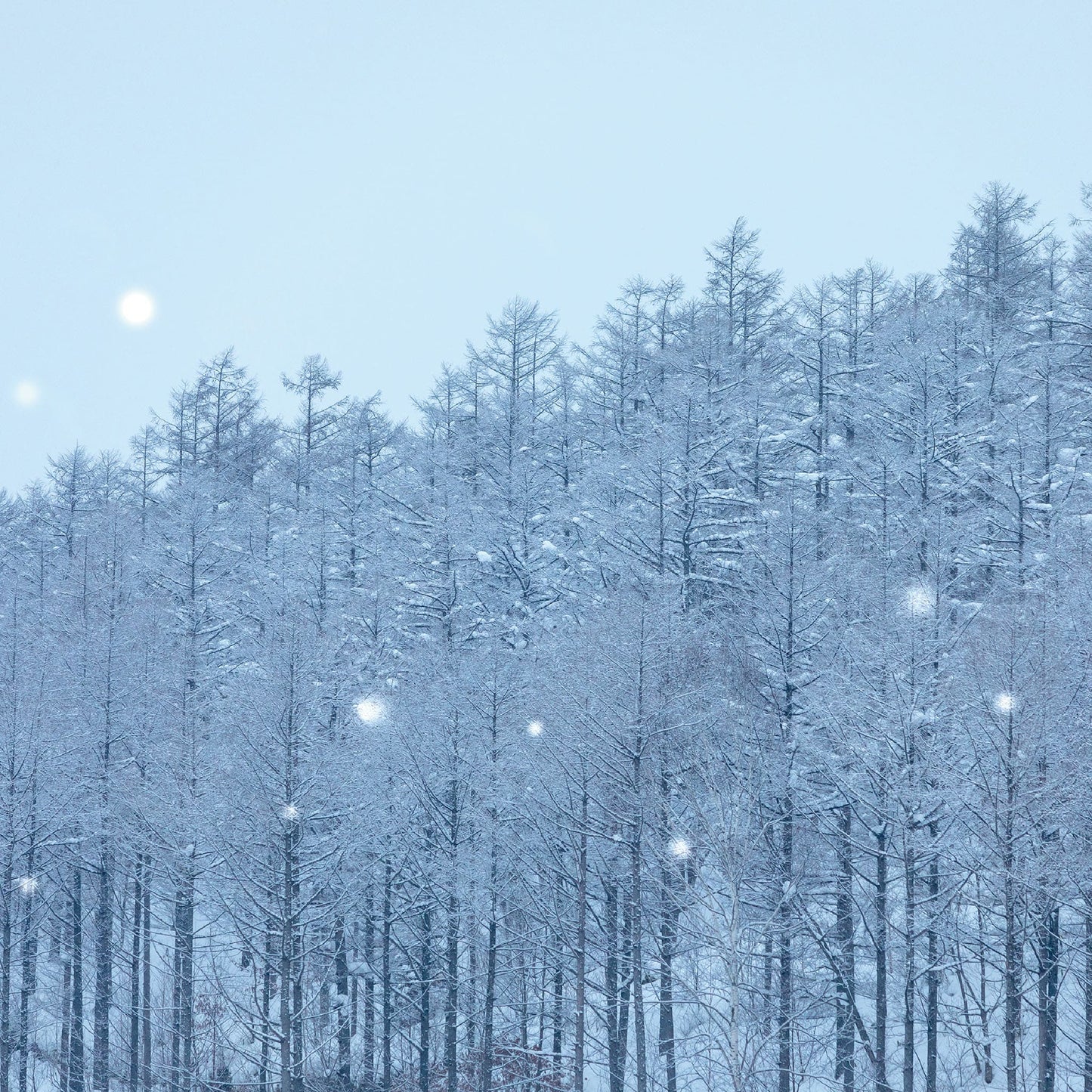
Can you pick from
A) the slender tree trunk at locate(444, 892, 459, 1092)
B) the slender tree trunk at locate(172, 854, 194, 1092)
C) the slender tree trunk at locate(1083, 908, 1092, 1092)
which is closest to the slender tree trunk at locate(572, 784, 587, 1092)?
the slender tree trunk at locate(444, 892, 459, 1092)

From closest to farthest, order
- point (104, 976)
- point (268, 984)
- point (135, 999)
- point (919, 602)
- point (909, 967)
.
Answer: point (909, 967) < point (919, 602) < point (268, 984) < point (104, 976) < point (135, 999)

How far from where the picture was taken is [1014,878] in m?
14.5

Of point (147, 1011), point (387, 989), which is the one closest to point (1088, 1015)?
point (387, 989)

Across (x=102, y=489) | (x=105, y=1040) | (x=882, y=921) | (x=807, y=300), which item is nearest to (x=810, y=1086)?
(x=882, y=921)

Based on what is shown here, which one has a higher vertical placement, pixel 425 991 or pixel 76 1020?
pixel 425 991

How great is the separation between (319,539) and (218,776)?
1119cm

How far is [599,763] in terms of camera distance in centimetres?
2006

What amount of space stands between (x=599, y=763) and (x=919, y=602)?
7.07 meters

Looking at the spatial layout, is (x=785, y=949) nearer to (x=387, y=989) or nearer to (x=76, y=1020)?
(x=387, y=989)

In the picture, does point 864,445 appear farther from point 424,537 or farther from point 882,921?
point 882,921

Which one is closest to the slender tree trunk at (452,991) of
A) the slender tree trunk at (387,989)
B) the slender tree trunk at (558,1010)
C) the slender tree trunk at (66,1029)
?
the slender tree trunk at (387,989)

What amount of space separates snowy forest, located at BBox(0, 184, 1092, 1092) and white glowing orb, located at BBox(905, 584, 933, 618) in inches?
5.3

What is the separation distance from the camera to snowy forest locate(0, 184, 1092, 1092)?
17.5 meters

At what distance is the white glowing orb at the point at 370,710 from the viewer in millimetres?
23500
